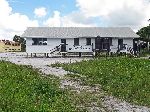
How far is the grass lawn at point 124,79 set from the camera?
17.7 meters

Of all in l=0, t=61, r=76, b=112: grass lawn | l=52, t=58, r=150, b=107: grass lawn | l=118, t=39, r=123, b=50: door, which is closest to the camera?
l=0, t=61, r=76, b=112: grass lawn

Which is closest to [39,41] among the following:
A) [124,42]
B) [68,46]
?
[68,46]

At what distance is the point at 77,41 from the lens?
165 feet

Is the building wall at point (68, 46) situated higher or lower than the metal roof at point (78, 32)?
lower

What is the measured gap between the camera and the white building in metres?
49.0

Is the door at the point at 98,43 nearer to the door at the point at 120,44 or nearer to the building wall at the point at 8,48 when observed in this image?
the door at the point at 120,44

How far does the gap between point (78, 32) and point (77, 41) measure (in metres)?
2.02

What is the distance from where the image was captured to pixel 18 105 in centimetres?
1367

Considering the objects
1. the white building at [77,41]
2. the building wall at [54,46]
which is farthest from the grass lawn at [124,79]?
the white building at [77,41]

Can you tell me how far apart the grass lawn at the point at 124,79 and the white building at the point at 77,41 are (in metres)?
19.1

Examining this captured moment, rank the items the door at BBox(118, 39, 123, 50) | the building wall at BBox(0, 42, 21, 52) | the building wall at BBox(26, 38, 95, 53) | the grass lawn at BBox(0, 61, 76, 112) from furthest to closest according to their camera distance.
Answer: the building wall at BBox(0, 42, 21, 52) → the door at BBox(118, 39, 123, 50) → the building wall at BBox(26, 38, 95, 53) → the grass lawn at BBox(0, 61, 76, 112)

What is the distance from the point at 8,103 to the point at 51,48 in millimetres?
35662

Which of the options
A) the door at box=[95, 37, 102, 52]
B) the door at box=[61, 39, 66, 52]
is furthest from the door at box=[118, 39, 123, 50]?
the door at box=[61, 39, 66, 52]

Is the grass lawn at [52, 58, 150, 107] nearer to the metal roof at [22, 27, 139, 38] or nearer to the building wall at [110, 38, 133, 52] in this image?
the building wall at [110, 38, 133, 52]
